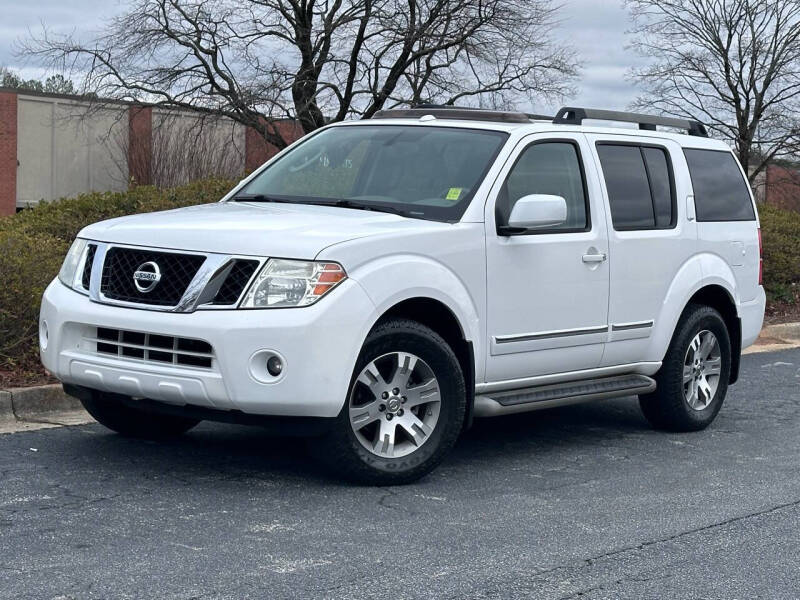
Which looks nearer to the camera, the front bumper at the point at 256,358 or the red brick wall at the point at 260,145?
the front bumper at the point at 256,358

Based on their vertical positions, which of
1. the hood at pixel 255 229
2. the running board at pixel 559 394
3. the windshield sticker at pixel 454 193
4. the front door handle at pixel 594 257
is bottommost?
the running board at pixel 559 394

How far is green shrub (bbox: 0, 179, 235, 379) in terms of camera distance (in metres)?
8.64

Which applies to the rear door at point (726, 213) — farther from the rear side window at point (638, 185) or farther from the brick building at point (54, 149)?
the brick building at point (54, 149)

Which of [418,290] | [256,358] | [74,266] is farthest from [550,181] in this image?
[74,266]

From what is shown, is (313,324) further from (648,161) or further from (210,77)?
(210,77)

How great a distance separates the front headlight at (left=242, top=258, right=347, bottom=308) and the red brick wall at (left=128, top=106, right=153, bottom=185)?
88.1 feet

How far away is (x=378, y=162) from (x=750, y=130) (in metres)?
27.9

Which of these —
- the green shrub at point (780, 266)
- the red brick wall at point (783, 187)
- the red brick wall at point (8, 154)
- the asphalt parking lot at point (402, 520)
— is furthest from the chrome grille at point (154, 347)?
the red brick wall at point (8, 154)

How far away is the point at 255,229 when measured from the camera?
6.11m

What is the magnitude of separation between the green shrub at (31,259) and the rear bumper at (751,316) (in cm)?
488

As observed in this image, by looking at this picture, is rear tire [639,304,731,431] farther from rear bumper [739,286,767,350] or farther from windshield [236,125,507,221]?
windshield [236,125,507,221]

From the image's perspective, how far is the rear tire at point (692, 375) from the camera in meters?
8.19

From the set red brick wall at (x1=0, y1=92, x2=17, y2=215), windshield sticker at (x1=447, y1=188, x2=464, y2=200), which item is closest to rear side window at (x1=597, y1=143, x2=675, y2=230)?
windshield sticker at (x1=447, y1=188, x2=464, y2=200)

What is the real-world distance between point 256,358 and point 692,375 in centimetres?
367
